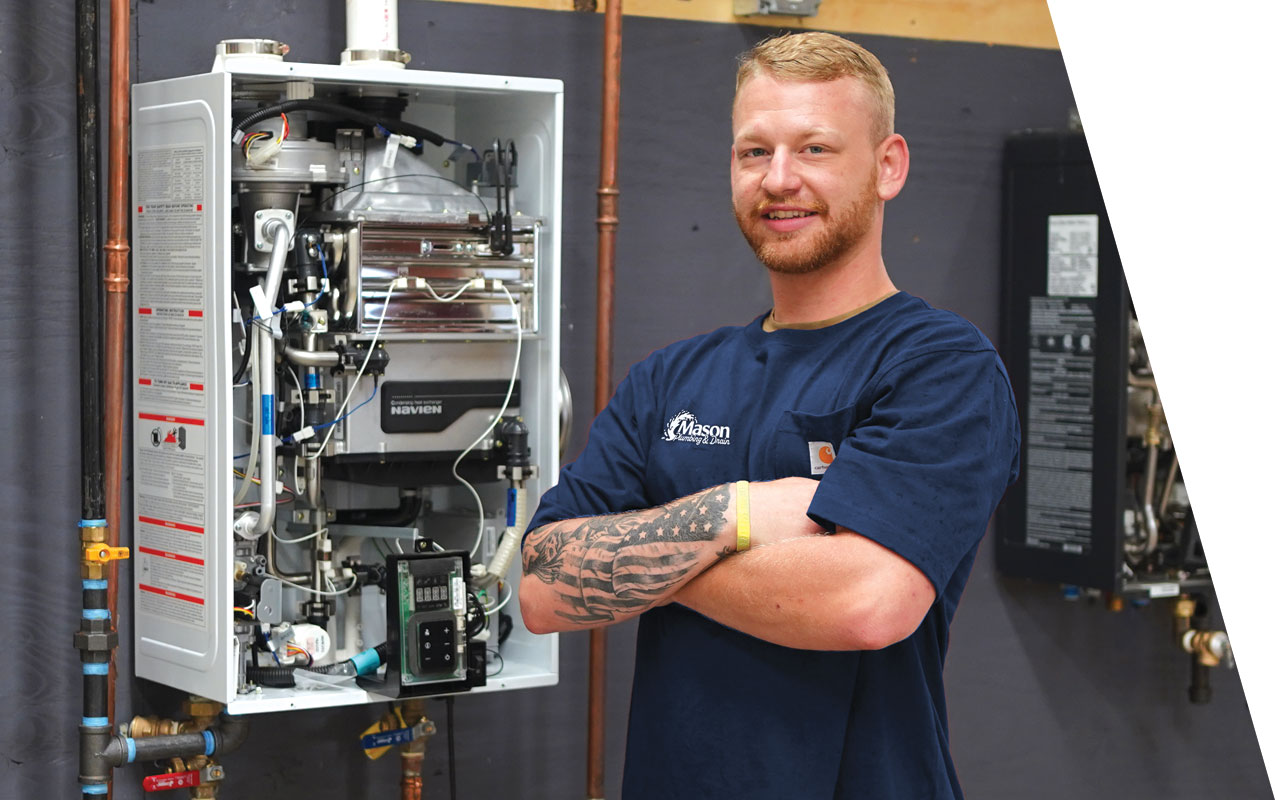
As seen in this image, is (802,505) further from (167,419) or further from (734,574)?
(167,419)

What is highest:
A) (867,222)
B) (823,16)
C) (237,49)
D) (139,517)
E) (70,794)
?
(823,16)

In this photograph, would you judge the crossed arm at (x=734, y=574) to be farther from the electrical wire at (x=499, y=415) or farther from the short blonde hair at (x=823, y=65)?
the electrical wire at (x=499, y=415)

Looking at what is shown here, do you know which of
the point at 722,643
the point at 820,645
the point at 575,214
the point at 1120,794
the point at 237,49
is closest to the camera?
the point at 820,645

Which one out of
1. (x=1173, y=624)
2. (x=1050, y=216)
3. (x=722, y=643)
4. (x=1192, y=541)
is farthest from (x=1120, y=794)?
(x=722, y=643)

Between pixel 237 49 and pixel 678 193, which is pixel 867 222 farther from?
pixel 678 193

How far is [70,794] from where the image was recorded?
2.89 metres

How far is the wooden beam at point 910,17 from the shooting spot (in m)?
3.39

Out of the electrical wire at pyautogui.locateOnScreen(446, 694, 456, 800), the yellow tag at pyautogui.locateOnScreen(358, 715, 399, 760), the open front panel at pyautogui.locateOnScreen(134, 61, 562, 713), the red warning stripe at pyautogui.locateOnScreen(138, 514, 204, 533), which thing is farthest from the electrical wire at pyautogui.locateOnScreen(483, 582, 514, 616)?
the red warning stripe at pyautogui.locateOnScreen(138, 514, 204, 533)

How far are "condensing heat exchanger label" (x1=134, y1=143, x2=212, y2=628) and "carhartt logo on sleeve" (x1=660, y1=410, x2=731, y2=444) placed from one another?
104 cm

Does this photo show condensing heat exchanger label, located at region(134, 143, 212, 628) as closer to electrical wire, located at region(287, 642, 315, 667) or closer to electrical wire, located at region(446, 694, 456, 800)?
electrical wire, located at region(287, 642, 315, 667)

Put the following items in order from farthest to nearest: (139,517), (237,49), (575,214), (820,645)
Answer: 1. (575,214)
2. (139,517)
3. (237,49)
4. (820,645)

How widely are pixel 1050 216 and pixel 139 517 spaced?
7.51 ft

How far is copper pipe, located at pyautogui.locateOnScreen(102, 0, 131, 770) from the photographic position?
268 centimetres

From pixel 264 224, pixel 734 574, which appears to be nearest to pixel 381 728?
pixel 264 224
